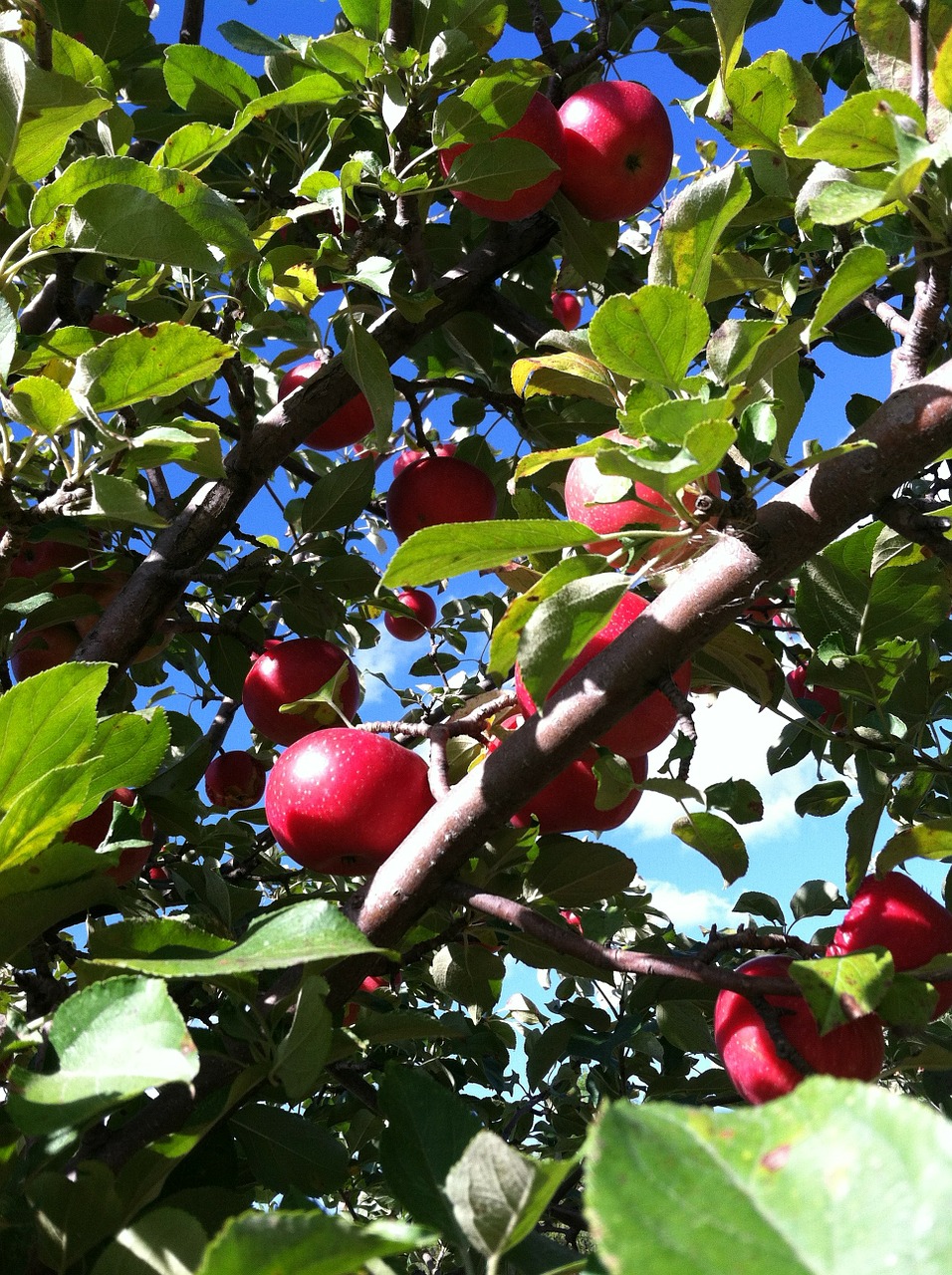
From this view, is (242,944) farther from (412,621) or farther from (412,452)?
(412,621)

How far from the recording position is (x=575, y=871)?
113 centimetres

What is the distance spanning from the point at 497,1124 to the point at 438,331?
1554 mm

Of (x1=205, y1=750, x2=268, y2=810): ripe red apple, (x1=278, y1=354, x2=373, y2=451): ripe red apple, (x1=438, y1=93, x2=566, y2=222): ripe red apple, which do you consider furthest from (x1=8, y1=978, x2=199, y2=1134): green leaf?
(x1=205, y1=750, x2=268, y2=810): ripe red apple

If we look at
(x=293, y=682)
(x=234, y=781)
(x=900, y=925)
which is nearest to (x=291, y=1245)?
(x=900, y=925)

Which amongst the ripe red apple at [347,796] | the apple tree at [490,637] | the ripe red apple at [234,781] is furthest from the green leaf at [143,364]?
the ripe red apple at [234,781]

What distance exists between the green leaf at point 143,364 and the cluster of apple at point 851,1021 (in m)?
0.73

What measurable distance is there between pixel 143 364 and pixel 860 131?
63cm

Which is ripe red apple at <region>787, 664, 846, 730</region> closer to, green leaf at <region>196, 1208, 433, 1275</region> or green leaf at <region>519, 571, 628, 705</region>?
green leaf at <region>519, 571, 628, 705</region>

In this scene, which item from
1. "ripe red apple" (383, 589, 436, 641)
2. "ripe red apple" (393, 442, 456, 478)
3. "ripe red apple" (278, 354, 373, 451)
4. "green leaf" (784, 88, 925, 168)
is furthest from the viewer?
"ripe red apple" (383, 589, 436, 641)

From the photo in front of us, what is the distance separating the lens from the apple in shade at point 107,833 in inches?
51.1

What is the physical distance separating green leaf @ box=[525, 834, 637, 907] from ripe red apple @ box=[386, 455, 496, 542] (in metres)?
0.74

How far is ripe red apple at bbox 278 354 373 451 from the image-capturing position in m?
1.72

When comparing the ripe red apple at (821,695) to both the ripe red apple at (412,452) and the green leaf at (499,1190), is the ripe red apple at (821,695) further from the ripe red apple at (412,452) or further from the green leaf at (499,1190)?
the green leaf at (499,1190)

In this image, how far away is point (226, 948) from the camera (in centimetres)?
62
